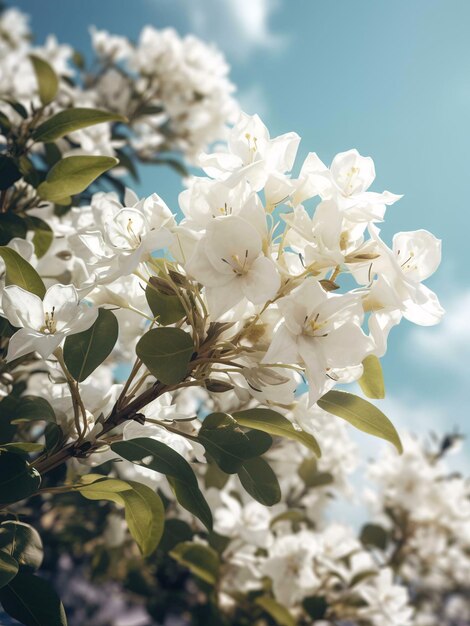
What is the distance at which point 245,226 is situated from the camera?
688 millimetres

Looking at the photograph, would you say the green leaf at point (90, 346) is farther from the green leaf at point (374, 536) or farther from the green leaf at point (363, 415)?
the green leaf at point (374, 536)

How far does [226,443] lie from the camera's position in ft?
2.49

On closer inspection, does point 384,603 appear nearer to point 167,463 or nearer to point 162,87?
point 167,463

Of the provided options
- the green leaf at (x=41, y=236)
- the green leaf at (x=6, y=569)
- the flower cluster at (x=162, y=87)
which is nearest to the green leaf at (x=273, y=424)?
the green leaf at (x=6, y=569)

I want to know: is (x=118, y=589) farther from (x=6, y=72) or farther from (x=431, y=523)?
(x=6, y=72)

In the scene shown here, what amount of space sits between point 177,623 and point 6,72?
8.48ft

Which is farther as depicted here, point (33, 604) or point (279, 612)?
point (279, 612)

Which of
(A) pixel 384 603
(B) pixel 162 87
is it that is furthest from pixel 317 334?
(B) pixel 162 87

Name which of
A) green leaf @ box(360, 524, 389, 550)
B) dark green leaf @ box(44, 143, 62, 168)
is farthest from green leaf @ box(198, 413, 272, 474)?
green leaf @ box(360, 524, 389, 550)

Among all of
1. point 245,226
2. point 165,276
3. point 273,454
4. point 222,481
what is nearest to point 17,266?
point 165,276

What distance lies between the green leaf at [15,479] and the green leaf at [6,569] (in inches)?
2.6

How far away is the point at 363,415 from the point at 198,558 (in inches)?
32.8

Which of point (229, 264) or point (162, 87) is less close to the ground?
point (162, 87)

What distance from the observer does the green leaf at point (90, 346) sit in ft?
2.55
